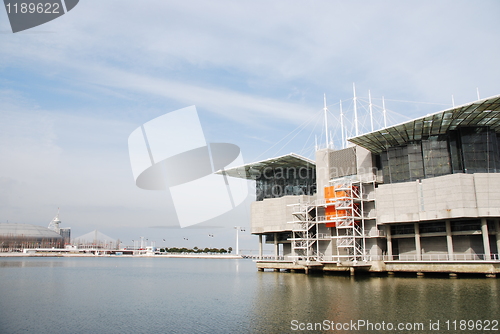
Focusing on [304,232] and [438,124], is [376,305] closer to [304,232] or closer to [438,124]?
[438,124]

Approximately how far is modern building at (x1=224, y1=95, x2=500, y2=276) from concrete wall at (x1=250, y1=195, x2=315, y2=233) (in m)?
0.43

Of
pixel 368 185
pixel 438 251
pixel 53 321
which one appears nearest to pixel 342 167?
pixel 368 185

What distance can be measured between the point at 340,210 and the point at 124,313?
55646 mm

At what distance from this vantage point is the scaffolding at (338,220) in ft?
263

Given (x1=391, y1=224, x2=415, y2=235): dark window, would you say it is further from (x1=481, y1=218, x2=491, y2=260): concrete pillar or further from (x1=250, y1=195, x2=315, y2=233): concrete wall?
(x1=250, y1=195, x2=315, y2=233): concrete wall

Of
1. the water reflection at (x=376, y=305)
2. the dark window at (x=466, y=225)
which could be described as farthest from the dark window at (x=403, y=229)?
the water reflection at (x=376, y=305)

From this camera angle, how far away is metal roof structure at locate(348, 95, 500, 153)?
65188 mm

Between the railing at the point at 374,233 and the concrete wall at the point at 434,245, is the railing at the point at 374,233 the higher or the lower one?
the higher one

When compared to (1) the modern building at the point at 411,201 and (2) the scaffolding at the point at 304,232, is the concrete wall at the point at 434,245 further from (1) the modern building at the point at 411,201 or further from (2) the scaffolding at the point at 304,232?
(2) the scaffolding at the point at 304,232

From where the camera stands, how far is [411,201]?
239ft

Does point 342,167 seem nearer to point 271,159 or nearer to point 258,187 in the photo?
point 271,159

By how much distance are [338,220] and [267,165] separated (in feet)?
96.0

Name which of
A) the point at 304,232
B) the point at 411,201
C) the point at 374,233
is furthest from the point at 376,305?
the point at 304,232

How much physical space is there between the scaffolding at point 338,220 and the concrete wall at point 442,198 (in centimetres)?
632
